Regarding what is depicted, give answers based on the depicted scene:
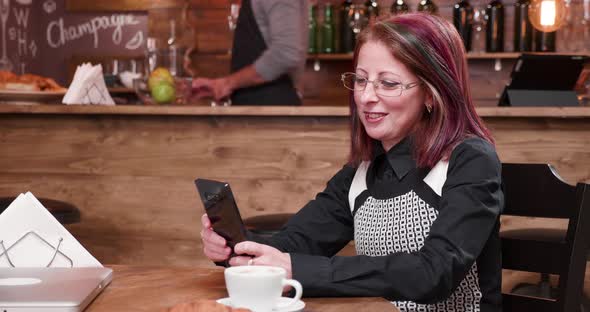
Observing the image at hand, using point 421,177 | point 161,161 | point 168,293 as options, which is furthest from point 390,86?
point 161,161

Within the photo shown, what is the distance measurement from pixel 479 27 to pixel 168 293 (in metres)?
3.71

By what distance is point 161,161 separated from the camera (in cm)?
322

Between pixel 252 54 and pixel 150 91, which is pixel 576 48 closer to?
pixel 252 54

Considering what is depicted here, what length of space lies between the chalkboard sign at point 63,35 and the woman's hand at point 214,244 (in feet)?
15.0

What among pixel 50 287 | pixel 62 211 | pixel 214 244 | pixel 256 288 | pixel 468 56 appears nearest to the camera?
Answer: pixel 256 288

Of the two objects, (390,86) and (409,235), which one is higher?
(390,86)

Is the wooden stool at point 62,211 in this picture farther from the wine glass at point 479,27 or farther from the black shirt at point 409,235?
the wine glass at point 479,27

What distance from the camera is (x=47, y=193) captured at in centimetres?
333

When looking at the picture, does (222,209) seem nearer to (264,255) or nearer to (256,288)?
(264,255)

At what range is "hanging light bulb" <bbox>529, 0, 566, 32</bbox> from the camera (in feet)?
13.8

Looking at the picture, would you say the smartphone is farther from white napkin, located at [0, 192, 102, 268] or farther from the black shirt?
white napkin, located at [0, 192, 102, 268]

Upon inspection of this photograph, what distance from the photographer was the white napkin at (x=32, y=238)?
1.49 metres

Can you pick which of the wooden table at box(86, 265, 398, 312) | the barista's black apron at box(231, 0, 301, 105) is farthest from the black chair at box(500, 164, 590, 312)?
the barista's black apron at box(231, 0, 301, 105)

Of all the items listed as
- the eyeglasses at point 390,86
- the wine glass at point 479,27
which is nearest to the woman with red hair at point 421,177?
the eyeglasses at point 390,86
